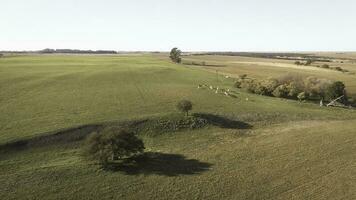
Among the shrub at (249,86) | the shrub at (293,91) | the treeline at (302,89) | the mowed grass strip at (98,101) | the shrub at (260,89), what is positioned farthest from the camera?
the shrub at (249,86)

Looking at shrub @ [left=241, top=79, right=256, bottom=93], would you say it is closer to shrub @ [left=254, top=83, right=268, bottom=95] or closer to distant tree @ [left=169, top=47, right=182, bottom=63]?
shrub @ [left=254, top=83, right=268, bottom=95]

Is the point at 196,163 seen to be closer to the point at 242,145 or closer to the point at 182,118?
the point at 242,145

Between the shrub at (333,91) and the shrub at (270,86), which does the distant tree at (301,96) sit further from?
the shrub at (270,86)

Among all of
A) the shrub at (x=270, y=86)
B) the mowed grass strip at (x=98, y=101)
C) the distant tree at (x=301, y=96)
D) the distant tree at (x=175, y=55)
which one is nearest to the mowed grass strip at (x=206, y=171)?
the mowed grass strip at (x=98, y=101)

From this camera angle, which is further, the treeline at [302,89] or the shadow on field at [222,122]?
the treeline at [302,89]

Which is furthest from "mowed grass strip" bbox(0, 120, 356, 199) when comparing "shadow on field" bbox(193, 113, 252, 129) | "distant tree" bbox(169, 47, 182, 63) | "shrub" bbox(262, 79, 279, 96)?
"distant tree" bbox(169, 47, 182, 63)

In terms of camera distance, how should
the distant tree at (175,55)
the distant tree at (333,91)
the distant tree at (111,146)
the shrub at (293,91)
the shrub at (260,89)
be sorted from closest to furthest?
the distant tree at (111,146) → the distant tree at (333,91) → the shrub at (293,91) → the shrub at (260,89) → the distant tree at (175,55)
